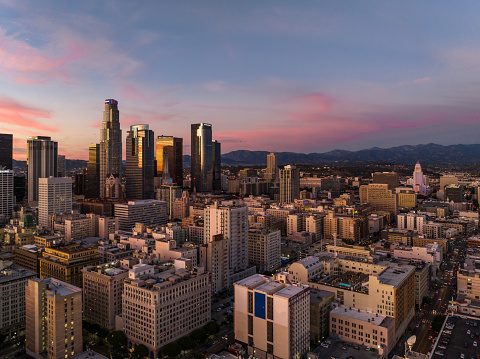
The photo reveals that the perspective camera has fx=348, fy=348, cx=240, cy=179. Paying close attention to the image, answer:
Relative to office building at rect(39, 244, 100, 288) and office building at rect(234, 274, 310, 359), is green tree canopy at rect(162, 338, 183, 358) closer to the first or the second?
office building at rect(234, 274, 310, 359)

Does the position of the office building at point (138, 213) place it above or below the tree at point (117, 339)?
above

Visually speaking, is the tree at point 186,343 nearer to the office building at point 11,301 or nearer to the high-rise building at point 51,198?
the office building at point 11,301

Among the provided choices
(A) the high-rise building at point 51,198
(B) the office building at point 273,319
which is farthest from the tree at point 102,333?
(A) the high-rise building at point 51,198

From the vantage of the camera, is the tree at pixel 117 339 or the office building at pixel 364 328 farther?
the tree at pixel 117 339

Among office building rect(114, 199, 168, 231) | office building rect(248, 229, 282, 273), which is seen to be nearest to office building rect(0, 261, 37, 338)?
office building rect(248, 229, 282, 273)

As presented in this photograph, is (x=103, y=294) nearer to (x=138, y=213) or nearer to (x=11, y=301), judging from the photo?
(x=11, y=301)

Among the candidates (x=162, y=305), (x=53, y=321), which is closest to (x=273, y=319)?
(x=162, y=305)
